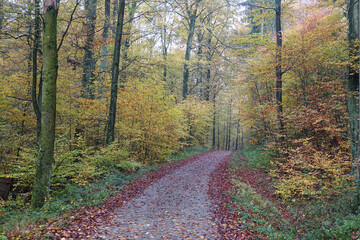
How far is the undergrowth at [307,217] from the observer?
15.7ft

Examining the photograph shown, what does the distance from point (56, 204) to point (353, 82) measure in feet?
35.4

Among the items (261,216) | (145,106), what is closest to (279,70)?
(145,106)

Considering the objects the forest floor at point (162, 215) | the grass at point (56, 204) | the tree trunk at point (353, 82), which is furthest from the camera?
the tree trunk at point (353, 82)

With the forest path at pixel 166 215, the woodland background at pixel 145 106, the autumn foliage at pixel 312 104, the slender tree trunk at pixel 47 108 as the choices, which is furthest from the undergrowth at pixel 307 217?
the slender tree trunk at pixel 47 108

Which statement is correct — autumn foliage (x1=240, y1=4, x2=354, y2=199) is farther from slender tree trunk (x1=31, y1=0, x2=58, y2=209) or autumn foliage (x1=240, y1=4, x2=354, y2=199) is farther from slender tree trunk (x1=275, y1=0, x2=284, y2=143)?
slender tree trunk (x1=31, y1=0, x2=58, y2=209)

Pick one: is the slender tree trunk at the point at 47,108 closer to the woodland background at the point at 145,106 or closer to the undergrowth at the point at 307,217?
the woodland background at the point at 145,106

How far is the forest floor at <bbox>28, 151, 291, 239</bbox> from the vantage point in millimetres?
4641

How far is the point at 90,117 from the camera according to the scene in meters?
11.3

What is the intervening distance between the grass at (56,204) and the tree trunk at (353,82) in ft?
27.9

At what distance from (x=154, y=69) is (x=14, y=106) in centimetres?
727

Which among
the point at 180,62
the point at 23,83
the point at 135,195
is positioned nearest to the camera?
the point at 135,195

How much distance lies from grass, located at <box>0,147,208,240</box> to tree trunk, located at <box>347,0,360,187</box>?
852 centimetres

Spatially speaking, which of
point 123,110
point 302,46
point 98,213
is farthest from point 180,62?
point 98,213

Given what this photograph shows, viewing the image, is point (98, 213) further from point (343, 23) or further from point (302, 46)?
point (343, 23)
